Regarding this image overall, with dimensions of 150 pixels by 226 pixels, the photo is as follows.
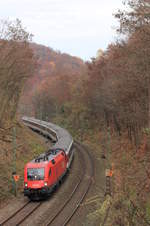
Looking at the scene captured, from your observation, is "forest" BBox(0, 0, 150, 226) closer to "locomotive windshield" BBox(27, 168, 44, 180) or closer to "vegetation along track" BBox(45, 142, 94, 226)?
"vegetation along track" BBox(45, 142, 94, 226)

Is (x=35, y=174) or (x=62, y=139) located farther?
(x=62, y=139)

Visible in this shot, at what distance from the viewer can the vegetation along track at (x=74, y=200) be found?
1611 cm

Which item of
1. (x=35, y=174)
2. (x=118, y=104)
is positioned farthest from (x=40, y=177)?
(x=118, y=104)

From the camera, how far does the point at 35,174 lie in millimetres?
19203

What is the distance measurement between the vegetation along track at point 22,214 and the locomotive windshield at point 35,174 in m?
1.75

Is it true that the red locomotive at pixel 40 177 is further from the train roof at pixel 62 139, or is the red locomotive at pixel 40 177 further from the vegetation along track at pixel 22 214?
the train roof at pixel 62 139

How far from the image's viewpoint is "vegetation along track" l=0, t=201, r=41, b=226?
52.5 feet

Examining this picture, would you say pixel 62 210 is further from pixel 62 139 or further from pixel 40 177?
→ pixel 62 139

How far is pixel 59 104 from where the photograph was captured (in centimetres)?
7600

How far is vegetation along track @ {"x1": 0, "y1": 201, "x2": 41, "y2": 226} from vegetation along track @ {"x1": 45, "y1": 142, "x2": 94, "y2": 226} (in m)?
1.61

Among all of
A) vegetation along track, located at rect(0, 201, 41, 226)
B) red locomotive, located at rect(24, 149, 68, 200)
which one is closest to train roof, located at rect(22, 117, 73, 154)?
red locomotive, located at rect(24, 149, 68, 200)

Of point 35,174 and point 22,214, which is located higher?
point 35,174

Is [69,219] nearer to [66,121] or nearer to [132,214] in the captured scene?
[132,214]

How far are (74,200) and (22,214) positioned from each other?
4.01 metres
